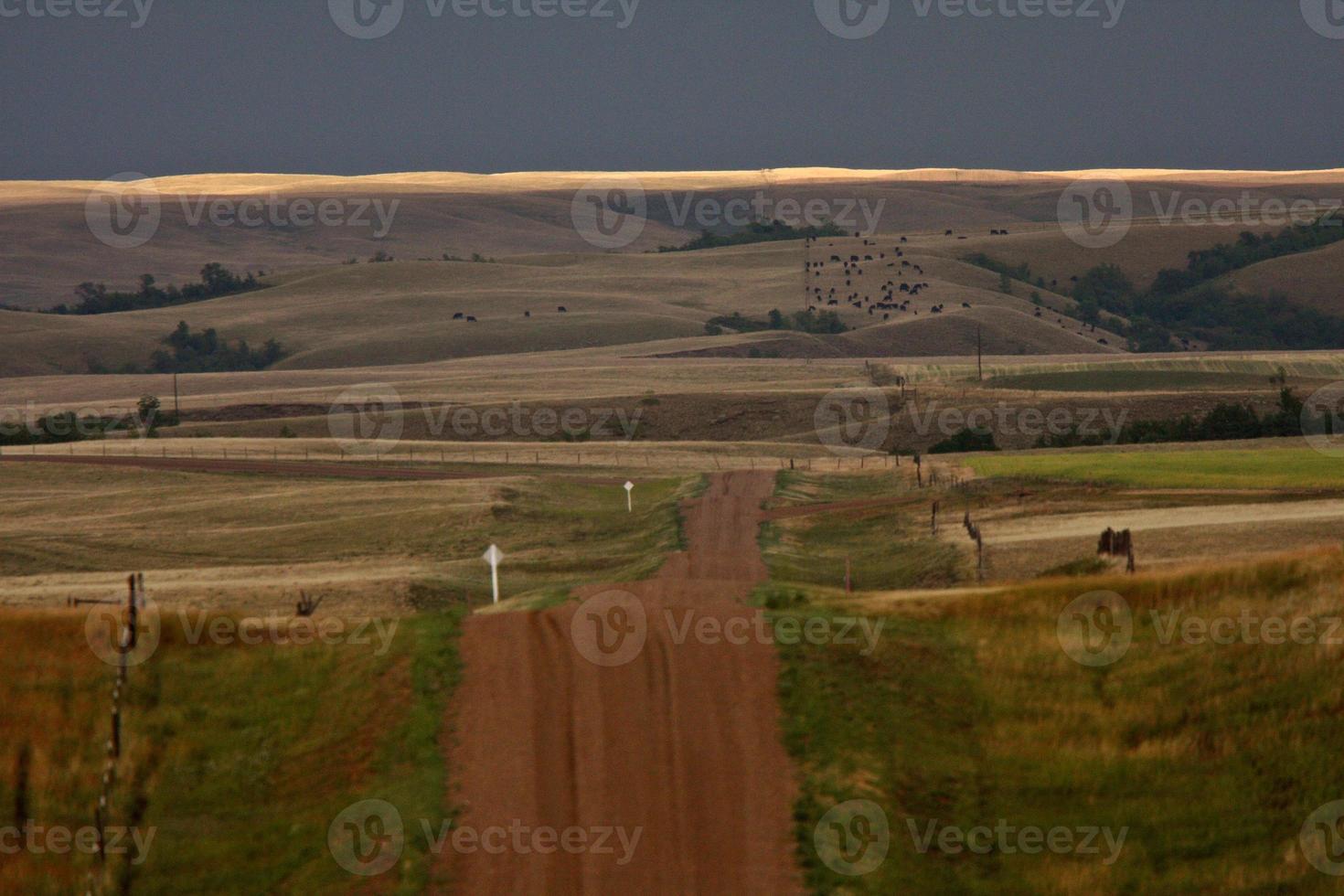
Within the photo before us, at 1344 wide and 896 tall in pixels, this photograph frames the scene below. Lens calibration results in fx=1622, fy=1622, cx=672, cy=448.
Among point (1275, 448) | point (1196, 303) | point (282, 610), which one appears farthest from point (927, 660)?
point (1196, 303)

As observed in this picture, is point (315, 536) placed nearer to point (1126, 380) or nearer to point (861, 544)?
point (861, 544)

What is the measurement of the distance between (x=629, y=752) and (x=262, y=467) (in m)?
59.7

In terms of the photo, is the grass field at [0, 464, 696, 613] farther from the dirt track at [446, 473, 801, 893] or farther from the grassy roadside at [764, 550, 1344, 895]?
the grassy roadside at [764, 550, 1344, 895]

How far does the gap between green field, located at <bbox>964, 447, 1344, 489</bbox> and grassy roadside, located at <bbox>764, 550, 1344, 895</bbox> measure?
26688 mm

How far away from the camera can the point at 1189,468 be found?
174 ft

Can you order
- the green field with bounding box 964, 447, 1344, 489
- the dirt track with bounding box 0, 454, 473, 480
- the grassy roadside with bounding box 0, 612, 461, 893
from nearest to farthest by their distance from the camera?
the grassy roadside with bounding box 0, 612, 461, 893, the green field with bounding box 964, 447, 1344, 489, the dirt track with bounding box 0, 454, 473, 480

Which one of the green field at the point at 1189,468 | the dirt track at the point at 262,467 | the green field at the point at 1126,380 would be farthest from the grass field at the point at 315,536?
the green field at the point at 1126,380

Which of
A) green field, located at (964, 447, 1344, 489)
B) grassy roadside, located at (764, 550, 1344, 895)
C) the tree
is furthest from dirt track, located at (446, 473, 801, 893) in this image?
the tree

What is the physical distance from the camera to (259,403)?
366 ft

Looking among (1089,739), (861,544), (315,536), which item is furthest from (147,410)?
(1089,739)

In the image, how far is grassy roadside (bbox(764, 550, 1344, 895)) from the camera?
1673 centimetres

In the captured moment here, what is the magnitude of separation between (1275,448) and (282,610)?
129ft

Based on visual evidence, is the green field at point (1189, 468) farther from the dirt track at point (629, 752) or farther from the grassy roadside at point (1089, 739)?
the dirt track at point (629, 752)

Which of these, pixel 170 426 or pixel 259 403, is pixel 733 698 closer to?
pixel 170 426
